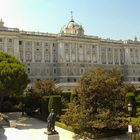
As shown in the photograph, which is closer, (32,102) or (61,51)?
(32,102)

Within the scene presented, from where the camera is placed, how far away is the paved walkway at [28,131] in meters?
21.7

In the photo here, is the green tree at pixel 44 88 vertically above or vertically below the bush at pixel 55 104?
above

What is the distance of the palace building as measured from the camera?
7006 cm

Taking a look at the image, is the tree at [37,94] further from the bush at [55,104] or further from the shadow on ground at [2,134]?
the shadow on ground at [2,134]

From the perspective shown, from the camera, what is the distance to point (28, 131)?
24031mm

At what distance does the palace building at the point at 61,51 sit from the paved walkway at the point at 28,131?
36898 millimetres

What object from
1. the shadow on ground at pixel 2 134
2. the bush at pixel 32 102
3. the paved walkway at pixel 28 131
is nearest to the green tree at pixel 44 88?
the bush at pixel 32 102

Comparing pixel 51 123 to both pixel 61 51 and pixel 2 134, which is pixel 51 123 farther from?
pixel 61 51

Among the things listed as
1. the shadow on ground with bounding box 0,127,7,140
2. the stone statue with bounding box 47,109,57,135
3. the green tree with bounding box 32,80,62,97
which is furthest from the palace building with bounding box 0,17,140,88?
the stone statue with bounding box 47,109,57,135

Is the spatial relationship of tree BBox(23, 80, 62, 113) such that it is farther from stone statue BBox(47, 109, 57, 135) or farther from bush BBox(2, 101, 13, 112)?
stone statue BBox(47, 109, 57, 135)

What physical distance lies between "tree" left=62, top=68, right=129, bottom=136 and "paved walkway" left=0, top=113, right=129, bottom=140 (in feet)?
3.20

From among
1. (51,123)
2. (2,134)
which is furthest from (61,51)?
(51,123)

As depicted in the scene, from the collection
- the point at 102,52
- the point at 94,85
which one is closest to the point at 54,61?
the point at 102,52

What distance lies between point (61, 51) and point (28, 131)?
175ft
